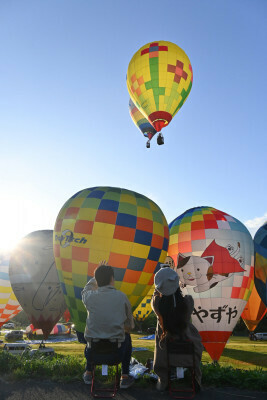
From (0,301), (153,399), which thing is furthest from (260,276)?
(0,301)

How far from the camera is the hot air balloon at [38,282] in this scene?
14969 mm

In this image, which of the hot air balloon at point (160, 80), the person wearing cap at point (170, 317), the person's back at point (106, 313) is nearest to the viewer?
the person's back at point (106, 313)

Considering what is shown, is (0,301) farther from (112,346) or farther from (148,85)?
(112,346)

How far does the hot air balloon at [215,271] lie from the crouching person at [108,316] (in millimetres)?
8366

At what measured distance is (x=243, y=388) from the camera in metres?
4.06

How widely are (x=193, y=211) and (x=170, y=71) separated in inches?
338

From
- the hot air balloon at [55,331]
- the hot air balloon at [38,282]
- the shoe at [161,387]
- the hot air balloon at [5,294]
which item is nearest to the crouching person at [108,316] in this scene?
the shoe at [161,387]

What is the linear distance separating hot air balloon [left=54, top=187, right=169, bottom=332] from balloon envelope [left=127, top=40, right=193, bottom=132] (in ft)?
30.4

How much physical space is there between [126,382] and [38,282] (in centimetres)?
1187

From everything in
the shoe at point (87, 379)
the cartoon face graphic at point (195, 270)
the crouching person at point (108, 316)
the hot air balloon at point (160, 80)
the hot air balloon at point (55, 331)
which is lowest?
the hot air balloon at point (55, 331)

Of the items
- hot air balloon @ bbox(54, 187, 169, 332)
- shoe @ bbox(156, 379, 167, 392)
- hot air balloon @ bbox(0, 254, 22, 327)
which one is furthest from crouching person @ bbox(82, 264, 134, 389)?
hot air balloon @ bbox(0, 254, 22, 327)

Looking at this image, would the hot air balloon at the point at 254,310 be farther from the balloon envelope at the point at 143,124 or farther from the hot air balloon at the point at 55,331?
the hot air balloon at the point at 55,331

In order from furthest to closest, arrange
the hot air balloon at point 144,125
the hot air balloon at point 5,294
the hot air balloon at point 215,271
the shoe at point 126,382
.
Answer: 1. the hot air balloon at point 144,125
2. the hot air balloon at point 5,294
3. the hot air balloon at point 215,271
4. the shoe at point 126,382

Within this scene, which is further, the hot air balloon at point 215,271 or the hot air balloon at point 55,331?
the hot air balloon at point 55,331
